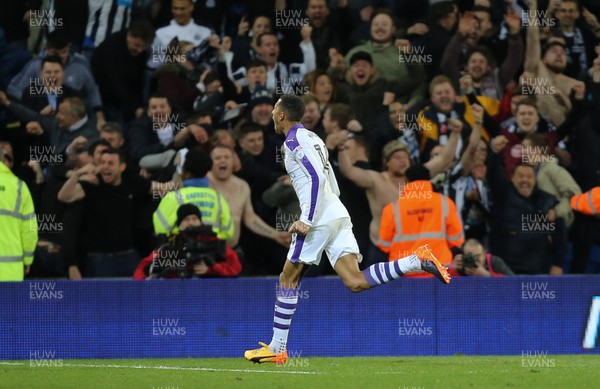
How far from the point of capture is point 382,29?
15938 millimetres

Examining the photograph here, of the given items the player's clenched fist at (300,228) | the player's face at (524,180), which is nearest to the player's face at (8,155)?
the player's clenched fist at (300,228)

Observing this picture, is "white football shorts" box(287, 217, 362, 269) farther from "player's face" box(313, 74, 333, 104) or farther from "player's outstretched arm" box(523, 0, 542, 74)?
"player's outstretched arm" box(523, 0, 542, 74)

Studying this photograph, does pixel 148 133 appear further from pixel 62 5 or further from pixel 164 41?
pixel 62 5

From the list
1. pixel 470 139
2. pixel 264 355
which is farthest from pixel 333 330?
pixel 470 139

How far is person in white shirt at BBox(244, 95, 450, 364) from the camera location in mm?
10336

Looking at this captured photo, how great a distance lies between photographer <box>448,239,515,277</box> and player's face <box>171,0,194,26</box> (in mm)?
4901

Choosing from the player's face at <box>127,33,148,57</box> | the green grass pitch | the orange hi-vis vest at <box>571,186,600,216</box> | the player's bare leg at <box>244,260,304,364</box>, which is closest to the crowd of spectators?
the player's face at <box>127,33,148,57</box>

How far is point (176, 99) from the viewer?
15.8m

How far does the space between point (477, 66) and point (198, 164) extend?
411 cm

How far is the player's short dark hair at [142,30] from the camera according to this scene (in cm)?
1603

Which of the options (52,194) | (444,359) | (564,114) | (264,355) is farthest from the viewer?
Answer: (564,114)

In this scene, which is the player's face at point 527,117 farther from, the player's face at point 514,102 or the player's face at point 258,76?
the player's face at point 258,76

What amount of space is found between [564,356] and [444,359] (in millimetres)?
1262

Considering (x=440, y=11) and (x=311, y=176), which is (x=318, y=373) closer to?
(x=311, y=176)
